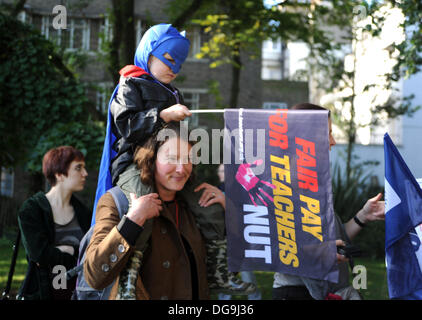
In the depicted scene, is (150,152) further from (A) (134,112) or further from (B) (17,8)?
(B) (17,8)

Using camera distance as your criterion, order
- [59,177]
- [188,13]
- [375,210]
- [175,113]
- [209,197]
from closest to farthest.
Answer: [175,113]
[209,197]
[375,210]
[59,177]
[188,13]

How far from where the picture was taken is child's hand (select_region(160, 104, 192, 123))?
2.48 m

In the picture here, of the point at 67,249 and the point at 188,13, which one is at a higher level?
the point at 188,13

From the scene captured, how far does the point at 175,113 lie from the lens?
8.20 feet

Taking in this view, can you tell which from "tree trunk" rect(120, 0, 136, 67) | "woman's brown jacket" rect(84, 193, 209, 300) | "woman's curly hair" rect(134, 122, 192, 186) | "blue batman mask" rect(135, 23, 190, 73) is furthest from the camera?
"tree trunk" rect(120, 0, 136, 67)

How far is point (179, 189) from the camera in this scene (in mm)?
2484

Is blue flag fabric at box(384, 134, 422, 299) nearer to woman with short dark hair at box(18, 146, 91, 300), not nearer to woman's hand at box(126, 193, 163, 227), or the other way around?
woman's hand at box(126, 193, 163, 227)

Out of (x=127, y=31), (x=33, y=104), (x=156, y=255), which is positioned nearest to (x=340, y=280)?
(x=156, y=255)

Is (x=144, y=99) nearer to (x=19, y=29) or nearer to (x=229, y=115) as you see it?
(x=229, y=115)

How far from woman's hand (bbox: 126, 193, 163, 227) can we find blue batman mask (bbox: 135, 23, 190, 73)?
81 cm

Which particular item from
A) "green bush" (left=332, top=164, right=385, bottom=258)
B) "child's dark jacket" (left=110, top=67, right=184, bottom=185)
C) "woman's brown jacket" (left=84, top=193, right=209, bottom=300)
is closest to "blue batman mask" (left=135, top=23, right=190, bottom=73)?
"child's dark jacket" (left=110, top=67, right=184, bottom=185)

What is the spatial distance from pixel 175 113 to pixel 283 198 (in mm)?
693

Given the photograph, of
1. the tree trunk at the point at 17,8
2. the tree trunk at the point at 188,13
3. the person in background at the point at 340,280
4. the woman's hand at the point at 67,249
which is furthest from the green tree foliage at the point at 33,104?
the person in background at the point at 340,280
